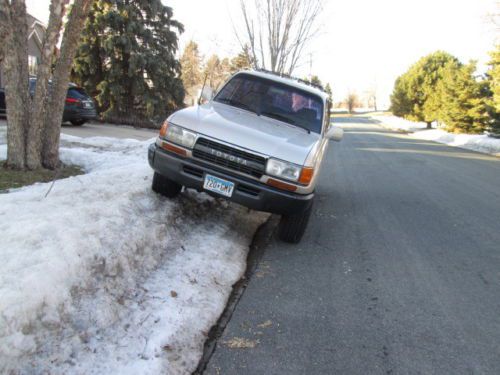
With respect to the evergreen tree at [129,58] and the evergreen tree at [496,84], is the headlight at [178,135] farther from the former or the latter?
the evergreen tree at [496,84]

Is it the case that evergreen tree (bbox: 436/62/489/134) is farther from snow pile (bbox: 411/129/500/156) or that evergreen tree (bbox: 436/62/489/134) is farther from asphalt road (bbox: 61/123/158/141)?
asphalt road (bbox: 61/123/158/141)

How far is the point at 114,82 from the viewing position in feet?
64.7

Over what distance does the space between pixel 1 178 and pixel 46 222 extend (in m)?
2.87

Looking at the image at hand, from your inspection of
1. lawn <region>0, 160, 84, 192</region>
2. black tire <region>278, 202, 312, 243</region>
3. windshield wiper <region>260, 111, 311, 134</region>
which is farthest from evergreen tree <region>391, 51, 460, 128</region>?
lawn <region>0, 160, 84, 192</region>

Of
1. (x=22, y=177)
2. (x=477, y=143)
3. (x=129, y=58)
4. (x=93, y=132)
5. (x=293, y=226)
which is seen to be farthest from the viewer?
(x=477, y=143)

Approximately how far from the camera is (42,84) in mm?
6469

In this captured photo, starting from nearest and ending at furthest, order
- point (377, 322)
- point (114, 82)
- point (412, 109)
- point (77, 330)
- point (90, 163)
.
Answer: point (77, 330)
point (377, 322)
point (90, 163)
point (114, 82)
point (412, 109)

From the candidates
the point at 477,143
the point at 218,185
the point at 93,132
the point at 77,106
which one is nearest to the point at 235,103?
the point at 218,185

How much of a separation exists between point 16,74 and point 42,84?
1.19 ft

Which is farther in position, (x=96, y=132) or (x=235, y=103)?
(x=96, y=132)

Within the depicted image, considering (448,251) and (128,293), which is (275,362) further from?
(448,251)

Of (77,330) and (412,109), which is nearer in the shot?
(77,330)

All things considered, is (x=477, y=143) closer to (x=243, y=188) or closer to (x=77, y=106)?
(x=77, y=106)

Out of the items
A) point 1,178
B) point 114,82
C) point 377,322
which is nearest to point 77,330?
point 377,322
